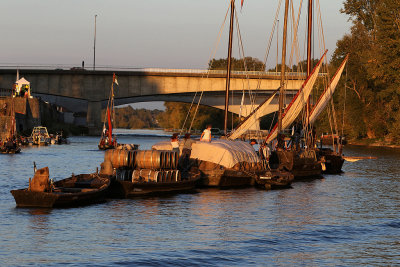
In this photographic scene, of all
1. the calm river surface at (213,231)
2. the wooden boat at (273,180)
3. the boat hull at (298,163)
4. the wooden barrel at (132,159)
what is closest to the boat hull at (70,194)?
the calm river surface at (213,231)

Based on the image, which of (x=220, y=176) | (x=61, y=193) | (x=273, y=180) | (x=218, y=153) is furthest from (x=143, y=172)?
(x=273, y=180)

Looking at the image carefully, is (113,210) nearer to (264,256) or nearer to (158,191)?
(158,191)

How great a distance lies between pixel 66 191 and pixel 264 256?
1351 cm

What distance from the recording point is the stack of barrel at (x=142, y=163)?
3790cm

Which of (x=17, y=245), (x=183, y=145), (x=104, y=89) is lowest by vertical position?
(x=17, y=245)

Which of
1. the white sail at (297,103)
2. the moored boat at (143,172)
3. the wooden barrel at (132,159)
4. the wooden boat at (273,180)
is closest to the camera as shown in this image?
the moored boat at (143,172)

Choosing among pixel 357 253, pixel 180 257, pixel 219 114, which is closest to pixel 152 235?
pixel 180 257

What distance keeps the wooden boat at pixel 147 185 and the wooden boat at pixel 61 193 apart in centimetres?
108

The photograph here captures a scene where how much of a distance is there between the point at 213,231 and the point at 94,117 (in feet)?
334

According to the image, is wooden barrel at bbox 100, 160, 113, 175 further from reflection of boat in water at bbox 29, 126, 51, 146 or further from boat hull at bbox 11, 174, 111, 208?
reflection of boat in water at bbox 29, 126, 51, 146

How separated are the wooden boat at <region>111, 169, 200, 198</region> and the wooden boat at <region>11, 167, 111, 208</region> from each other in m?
1.08

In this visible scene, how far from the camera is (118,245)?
2503 cm

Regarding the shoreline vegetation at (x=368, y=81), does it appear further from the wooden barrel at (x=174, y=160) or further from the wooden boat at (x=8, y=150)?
the wooden barrel at (x=174, y=160)

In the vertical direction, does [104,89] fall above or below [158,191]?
above
